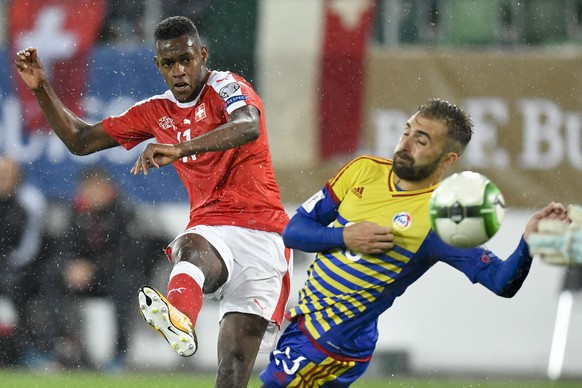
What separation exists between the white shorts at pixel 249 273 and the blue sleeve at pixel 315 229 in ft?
2.86

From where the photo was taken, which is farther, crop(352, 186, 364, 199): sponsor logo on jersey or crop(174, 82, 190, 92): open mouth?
crop(174, 82, 190, 92): open mouth

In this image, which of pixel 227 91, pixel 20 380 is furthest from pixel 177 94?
pixel 20 380

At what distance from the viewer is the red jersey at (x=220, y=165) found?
6551 millimetres

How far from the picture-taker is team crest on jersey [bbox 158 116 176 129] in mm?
6695

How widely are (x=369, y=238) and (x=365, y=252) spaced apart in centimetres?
7

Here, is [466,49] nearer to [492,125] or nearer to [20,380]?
[492,125]

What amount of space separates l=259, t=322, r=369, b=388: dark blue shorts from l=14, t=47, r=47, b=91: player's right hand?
215 cm

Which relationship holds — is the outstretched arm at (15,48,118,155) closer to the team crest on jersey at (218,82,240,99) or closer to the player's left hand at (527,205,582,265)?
the team crest on jersey at (218,82,240,99)

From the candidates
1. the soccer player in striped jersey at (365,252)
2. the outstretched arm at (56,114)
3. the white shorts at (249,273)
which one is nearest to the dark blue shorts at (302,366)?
the soccer player in striped jersey at (365,252)

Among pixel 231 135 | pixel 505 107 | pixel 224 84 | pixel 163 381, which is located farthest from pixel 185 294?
pixel 505 107

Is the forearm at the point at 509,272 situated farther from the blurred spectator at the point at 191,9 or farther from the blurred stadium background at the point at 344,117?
the blurred spectator at the point at 191,9

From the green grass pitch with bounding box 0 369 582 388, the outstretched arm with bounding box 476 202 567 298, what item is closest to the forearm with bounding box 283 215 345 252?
the outstretched arm with bounding box 476 202 567 298

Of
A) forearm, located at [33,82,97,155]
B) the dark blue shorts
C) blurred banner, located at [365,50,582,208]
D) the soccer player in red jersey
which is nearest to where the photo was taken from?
the dark blue shorts

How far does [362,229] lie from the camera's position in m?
5.42
